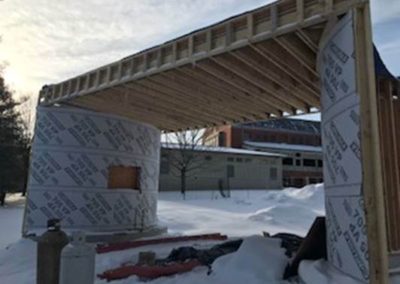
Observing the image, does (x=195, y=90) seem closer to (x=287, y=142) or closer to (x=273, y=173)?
(x=273, y=173)

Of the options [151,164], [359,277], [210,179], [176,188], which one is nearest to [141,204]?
[151,164]

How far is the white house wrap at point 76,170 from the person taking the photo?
1141 cm

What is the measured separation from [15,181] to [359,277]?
29578 mm

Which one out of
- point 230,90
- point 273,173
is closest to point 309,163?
point 273,173

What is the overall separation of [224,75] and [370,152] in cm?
477

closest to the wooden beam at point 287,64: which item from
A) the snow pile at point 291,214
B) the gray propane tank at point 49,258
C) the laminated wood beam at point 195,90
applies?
the laminated wood beam at point 195,90

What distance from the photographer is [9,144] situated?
95.0 feet

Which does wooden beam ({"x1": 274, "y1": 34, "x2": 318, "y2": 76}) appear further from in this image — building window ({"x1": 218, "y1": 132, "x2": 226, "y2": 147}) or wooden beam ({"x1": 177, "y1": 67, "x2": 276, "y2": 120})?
building window ({"x1": 218, "y1": 132, "x2": 226, "y2": 147})

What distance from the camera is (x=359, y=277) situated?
16.5ft

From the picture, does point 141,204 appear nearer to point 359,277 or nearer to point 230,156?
point 359,277

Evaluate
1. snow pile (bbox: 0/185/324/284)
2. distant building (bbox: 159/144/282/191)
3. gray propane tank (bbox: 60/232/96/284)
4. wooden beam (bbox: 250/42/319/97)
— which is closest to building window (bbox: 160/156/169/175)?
distant building (bbox: 159/144/282/191)

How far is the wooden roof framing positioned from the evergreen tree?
18.9 m

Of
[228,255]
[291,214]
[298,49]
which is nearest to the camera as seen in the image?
[228,255]

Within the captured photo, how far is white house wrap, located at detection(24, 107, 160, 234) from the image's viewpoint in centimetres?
1141
